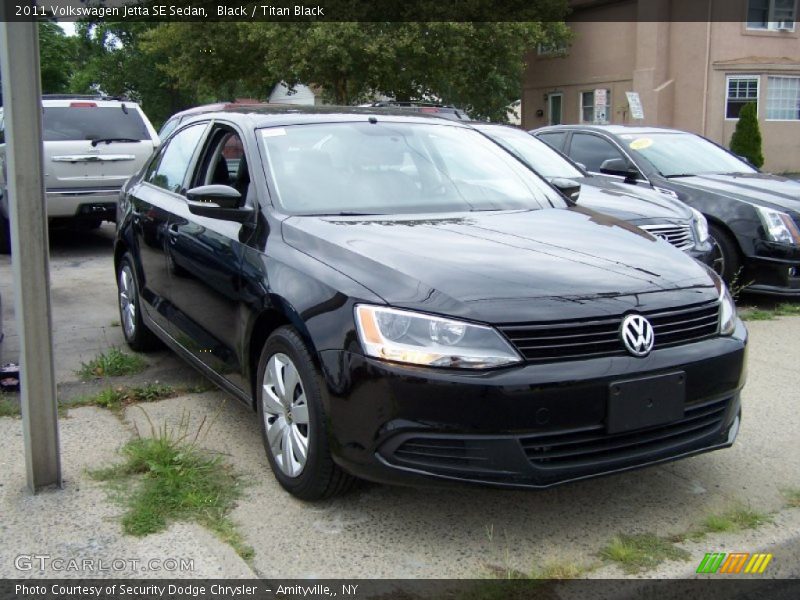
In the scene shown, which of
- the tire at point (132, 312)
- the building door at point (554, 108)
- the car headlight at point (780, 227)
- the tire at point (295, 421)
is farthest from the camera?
the building door at point (554, 108)

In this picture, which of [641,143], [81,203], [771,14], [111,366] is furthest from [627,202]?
[771,14]

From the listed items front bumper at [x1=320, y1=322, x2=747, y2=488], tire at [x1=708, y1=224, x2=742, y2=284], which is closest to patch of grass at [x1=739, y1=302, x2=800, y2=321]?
tire at [x1=708, y1=224, x2=742, y2=284]

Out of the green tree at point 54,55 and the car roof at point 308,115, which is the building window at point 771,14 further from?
the green tree at point 54,55

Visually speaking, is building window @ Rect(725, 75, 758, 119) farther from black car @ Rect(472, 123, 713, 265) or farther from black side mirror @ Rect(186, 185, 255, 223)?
black side mirror @ Rect(186, 185, 255, 223)

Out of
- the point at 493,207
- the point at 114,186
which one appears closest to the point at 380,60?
the point at 114,186

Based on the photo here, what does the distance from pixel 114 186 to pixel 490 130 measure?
4988 mm

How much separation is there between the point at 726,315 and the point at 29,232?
9.44 ft

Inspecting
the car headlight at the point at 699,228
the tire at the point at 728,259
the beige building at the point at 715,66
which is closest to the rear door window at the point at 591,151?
the tire at the point at 728,259

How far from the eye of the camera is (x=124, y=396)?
493 centimetres

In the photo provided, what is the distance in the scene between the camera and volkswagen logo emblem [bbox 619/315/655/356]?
311cm

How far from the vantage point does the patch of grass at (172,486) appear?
3.30 metres

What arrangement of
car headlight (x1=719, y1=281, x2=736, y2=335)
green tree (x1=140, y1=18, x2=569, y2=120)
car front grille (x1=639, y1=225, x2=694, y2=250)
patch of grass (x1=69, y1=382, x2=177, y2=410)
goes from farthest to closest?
green tree (x1=140, y1=18, x2=569, y2=120) < car front grille (x1=639, y1=225, x2=694, y2=250) < patch of grass (x1=69, y1=382, x2=177, y2=410) < car headlight (x1=719, y1=281, x2=736, y2=335)

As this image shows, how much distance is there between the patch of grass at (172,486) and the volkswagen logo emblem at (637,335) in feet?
5.22

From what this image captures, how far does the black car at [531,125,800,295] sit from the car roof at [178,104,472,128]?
3567mm
